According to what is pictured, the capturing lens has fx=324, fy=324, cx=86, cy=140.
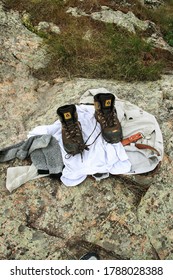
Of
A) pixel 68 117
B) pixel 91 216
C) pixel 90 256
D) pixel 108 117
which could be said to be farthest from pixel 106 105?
pixel 90 256

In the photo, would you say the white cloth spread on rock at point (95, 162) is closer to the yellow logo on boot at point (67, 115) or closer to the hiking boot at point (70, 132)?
the hiking boot at point (70, 132)

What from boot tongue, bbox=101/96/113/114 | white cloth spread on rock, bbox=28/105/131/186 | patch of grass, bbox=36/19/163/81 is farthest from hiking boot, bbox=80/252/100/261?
patch of grass, bbox=36/19/163/81

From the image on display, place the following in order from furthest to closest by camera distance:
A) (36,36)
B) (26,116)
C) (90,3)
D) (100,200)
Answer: (90,3)
(36,36)
(26,116)
(100,200)

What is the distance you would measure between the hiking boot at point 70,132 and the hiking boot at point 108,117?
1.12 ft

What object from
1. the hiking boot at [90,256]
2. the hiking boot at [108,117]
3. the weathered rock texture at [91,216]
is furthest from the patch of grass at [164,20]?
the hiking boot at [90,256]

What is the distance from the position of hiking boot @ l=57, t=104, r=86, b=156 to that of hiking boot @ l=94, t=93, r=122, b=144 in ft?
1.12

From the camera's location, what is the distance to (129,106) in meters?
4.83

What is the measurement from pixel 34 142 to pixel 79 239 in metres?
1.39

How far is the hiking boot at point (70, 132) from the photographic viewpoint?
13.6 feet

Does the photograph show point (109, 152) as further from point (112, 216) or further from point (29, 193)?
point (29, 193)

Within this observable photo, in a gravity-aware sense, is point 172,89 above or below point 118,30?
below

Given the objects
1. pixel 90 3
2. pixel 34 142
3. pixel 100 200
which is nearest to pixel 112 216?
pixel 100 200

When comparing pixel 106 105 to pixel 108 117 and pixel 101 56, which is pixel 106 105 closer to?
pixel 108 117

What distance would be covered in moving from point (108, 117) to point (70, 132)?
55cm
